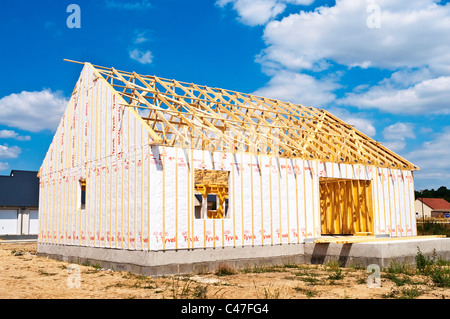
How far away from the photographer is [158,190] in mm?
13570

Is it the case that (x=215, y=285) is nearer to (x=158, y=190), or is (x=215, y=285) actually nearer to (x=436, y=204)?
(x=158, y=190)

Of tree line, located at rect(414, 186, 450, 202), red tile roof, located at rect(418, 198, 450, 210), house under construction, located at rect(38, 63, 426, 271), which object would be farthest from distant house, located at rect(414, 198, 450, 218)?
house under construction, located at rect(38, 63, 426, 271)

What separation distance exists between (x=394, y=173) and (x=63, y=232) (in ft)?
50.0

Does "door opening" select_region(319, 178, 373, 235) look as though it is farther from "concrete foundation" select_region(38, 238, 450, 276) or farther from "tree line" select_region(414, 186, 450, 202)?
"tree line" select_region(414, 186, 450, 202)

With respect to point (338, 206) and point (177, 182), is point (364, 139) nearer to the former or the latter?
point (338, 206)

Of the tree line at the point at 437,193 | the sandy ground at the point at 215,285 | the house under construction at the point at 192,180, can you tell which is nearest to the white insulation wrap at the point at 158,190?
the house under construction at the point at 192,180

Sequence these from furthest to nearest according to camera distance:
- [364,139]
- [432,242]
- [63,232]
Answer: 1. [364,139]
2. [63,232]
3. [432,242]

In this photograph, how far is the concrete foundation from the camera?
1349 centimetres

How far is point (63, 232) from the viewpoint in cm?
1886

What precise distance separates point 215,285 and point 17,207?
112 ft

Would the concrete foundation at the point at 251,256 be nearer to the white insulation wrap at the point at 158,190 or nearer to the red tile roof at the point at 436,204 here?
the white insulation wrap at the point at 158,190

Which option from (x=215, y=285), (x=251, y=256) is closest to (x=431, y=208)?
(x=251, y=256)

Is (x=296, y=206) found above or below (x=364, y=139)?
below
